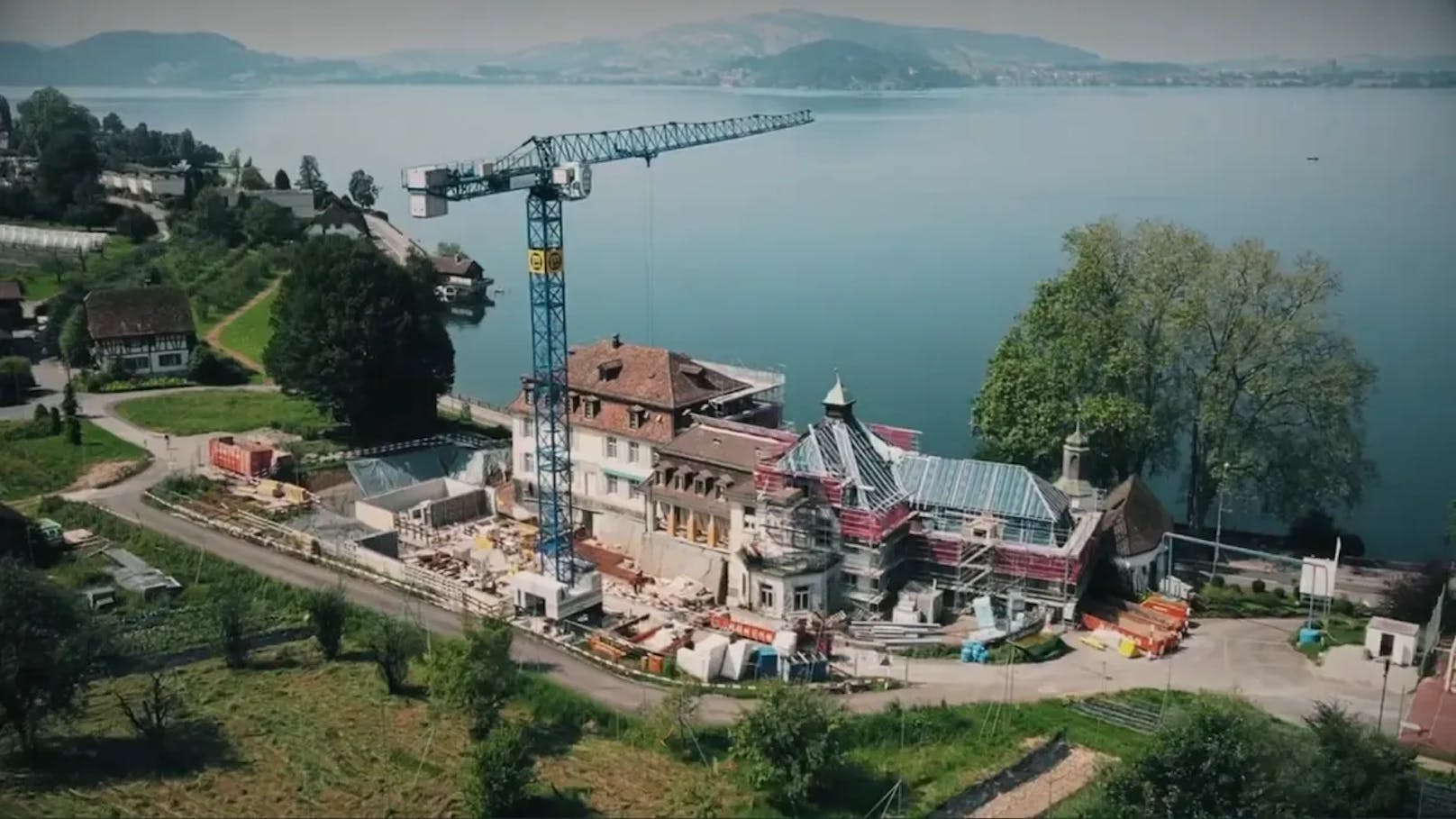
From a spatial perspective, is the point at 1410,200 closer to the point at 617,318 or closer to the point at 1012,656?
the point at 617,318

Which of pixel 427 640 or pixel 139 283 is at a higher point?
pixel 139 283

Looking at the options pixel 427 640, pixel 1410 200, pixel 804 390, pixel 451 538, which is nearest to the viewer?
pixel 427 640

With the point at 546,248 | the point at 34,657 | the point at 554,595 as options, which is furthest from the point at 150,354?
the point at 34,657

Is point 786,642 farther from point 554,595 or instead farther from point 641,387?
point 641,387

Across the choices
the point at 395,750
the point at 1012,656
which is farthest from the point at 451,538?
the point at 1012,656

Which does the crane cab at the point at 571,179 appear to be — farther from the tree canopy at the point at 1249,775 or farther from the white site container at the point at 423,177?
the tree canopy at the point at 1249,775

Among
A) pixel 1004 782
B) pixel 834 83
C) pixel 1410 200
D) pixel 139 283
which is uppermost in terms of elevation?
pixel 834 83
